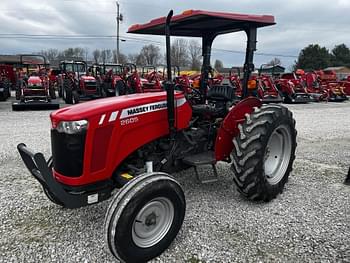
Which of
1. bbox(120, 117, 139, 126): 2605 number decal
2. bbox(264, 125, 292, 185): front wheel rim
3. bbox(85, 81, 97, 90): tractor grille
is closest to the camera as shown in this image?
bbox(120, 117, 139, 126): 2605 number decal

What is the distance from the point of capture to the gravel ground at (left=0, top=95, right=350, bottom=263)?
262cm

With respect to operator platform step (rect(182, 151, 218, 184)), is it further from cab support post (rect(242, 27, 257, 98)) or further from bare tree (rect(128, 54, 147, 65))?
bare tree (rect(128, 54, 147, 65))

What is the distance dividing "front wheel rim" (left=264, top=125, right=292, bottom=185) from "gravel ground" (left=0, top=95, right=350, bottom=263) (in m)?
0.29

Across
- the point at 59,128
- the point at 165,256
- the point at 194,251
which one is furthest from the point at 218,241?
the point at 59,128

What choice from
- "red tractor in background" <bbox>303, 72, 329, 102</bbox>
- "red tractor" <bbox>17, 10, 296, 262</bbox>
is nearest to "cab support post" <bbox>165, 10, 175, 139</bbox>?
"red tractor" <bbox>17, 10, 296, 262</bbox>

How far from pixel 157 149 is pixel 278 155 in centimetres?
163

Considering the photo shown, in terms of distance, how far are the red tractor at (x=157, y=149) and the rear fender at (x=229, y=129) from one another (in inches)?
0.5

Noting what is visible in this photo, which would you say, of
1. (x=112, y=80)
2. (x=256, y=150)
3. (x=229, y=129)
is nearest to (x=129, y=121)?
(x=229, y=129)

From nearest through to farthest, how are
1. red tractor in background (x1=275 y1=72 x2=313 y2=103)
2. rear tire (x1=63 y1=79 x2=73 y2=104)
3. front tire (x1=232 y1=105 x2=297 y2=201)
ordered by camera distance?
front tire (x1=232 y1=105 x2=297 y2=201) → rear tire (x1=63 y1=79 x2=73 y2=104) → red tractor in background (x1=275 y1=72 x2=313 y2=103)

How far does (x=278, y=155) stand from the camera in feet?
12.8

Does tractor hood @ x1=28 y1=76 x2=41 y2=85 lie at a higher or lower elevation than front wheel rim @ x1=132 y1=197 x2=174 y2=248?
higher

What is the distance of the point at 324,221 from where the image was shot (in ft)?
10.4

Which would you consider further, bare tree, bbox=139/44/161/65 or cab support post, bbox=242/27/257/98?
bare tree, bbox=139/44/161/65

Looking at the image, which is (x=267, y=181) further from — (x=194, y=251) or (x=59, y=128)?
(x=59, y=128)
